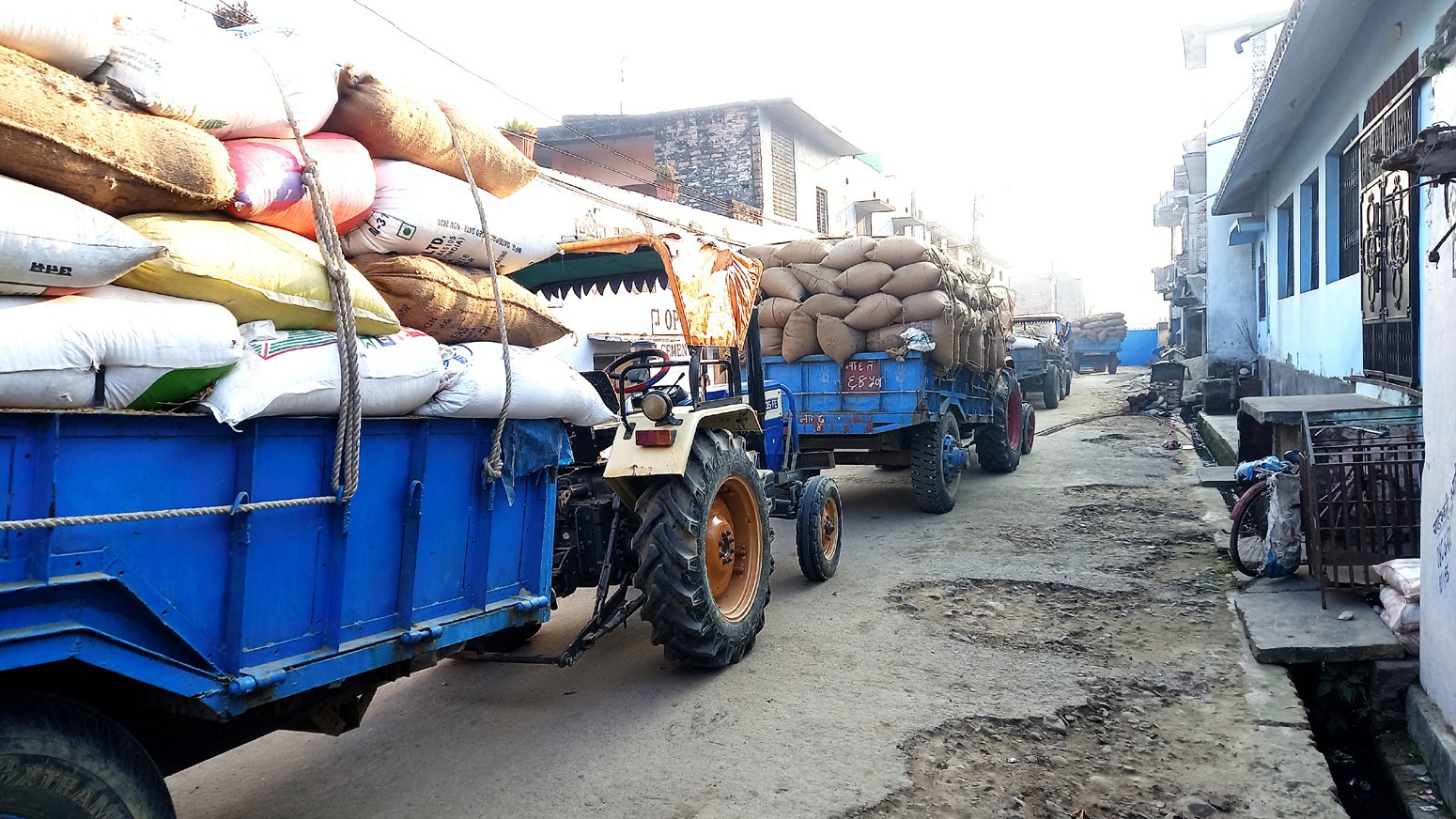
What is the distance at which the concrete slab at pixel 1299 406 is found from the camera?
6.52m

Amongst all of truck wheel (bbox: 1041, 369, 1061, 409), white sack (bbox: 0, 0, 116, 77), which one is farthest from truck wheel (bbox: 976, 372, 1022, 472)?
white sack (bbox: 0, 0, 116, 77)

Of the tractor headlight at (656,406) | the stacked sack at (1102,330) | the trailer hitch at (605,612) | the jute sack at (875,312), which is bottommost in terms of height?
the trailer hitch at (605,612)

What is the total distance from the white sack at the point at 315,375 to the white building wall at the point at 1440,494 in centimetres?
365

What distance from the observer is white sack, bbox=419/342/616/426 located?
3.21m

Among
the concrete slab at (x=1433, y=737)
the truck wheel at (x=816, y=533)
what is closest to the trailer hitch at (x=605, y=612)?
the truck wheel at (x=816, y=533)

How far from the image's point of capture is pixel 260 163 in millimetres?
2783

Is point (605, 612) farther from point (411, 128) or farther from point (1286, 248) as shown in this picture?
point (1286, 248)

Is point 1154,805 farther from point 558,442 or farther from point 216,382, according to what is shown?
point 216,382

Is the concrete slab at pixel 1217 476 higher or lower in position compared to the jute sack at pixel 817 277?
lower

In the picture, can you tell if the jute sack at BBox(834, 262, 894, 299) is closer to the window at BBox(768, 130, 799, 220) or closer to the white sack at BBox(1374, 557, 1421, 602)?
the white sack at BBox(1374, 557, 1421, 602)

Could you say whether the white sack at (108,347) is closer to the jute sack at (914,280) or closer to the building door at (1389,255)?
the building door at (1389,255)

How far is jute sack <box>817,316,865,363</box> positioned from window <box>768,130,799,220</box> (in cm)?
1613

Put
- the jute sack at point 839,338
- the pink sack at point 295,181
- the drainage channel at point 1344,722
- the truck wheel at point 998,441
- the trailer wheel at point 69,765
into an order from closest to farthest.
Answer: the trailer wheel at point 69,765 < the pink sack at point 295,181 < the drainage channel at point 1344,722 < the jute sack at point 839,338 < the truck wheel at point 998,441

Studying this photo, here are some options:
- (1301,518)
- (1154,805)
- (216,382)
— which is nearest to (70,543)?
(216,382)
